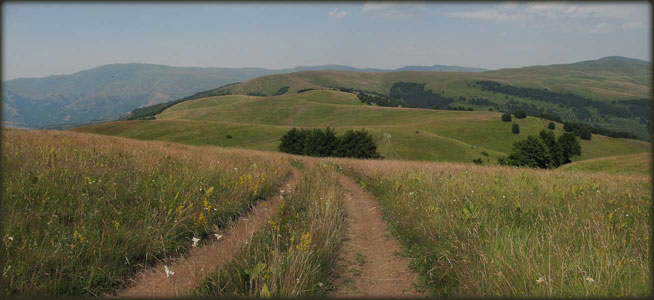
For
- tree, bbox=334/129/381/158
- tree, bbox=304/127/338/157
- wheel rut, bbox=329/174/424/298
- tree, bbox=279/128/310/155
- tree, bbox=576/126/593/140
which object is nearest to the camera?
wheel rut, bbox=329/174/424/298

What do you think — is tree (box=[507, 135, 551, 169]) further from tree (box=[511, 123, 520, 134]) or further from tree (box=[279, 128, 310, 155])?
tree (box=[511, 123, 520, 134])

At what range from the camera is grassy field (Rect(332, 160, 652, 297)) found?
3.45m

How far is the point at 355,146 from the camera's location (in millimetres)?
61750

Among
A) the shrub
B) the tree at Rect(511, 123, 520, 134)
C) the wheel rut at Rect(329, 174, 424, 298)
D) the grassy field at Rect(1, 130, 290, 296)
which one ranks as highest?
the grassy field at Rect(1, 130, 290, 296)

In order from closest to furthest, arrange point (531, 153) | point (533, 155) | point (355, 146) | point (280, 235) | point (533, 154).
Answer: point (280, 235)
point (355, 146)
point (533, 155)
point (533, 154)
point (531, 153)

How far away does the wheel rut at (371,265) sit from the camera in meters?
4.14

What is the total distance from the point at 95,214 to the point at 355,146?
5757 centimetres

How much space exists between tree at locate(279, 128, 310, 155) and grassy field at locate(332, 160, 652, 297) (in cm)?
6351

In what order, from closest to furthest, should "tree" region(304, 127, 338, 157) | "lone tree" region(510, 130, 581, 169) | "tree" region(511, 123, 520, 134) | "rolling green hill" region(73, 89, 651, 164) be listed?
"lone tree" region(510, 130, 581, 169)
"tree" region(304, 127, 338, 157)
"rolling green hill" region(73, 89, 651, 164)
"tree" region(511, 123, 520, 134)

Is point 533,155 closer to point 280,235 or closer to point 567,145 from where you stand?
point 567,145

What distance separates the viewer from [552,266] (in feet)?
12.4

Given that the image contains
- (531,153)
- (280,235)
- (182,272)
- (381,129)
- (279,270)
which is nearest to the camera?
(279,270)

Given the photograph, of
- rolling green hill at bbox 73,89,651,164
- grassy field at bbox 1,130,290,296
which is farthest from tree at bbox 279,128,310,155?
grassy field at bbox 1,130,290,296

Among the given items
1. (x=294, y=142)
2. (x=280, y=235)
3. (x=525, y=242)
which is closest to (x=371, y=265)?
(x=280, y=235)
